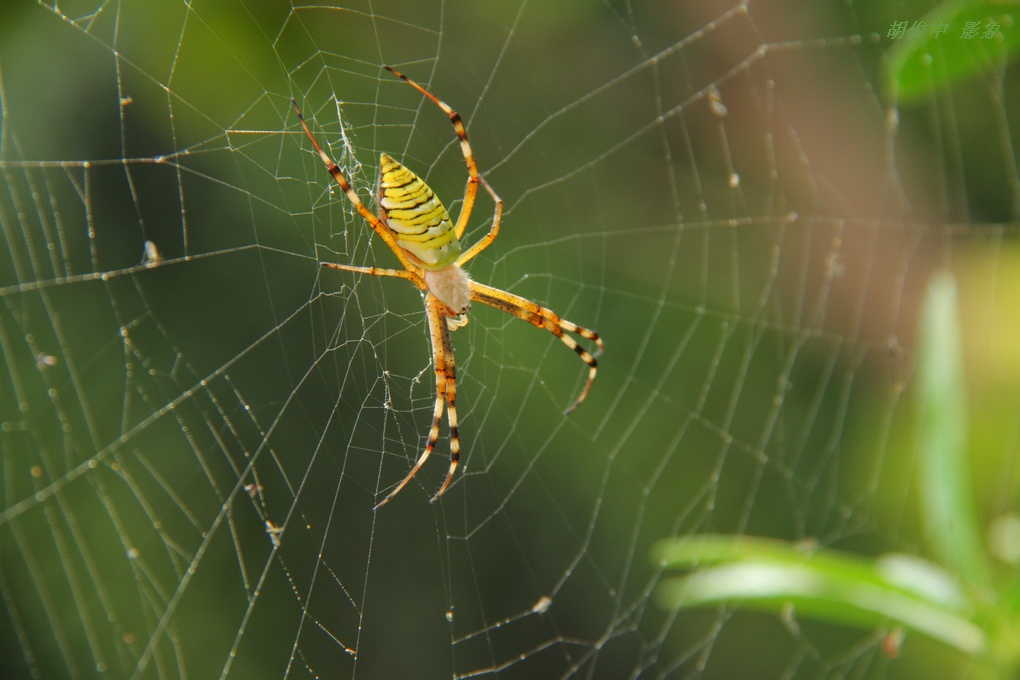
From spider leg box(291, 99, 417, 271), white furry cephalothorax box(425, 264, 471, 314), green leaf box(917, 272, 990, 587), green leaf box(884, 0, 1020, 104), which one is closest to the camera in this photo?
green leaf box(884, 0, 1020, 104)

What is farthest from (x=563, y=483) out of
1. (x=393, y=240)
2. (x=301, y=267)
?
(x=393, y=240)

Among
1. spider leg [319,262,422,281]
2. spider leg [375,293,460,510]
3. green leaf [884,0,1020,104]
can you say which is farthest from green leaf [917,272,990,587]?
spider leg [319,262,422,281]

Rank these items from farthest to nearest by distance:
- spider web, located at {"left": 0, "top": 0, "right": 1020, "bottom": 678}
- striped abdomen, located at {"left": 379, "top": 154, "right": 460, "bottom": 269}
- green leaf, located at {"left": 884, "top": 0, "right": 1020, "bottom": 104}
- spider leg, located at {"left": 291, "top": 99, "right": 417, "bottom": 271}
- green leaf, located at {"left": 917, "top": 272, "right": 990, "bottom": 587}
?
spider web, located at {"left": 0, "top": 0, "right": 1020, "bottom": 678} < green leaf, located at {"left": 917, "top": 272, "right": 990, "bottom": 587} < spider leg, located at {"left": 291, "top": 99, "right": 417, "bottom": 271} < striped abdomen, located at {"left": 379, "top": 154, "right": 460, "bottom": 269} < green leaf, located at {"left": 884, "top": 0, "right": 1020, "bottom": 104}

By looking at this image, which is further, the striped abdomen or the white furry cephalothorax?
the white furry cephalothorax

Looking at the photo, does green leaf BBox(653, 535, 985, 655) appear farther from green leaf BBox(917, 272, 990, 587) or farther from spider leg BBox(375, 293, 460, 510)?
spider leg BBox(375, 293, 460, 510)

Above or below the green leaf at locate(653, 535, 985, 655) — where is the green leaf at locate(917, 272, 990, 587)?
above

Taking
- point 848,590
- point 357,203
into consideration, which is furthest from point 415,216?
point 848,590

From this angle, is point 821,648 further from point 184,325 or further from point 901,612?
point 184,325

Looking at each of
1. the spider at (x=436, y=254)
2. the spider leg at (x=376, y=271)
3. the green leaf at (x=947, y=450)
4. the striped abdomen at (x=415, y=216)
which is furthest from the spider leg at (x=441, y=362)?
the green leaf at (x=947, y=450)
